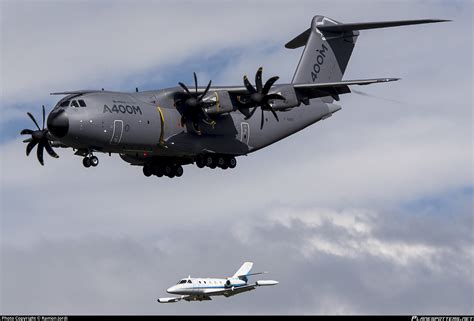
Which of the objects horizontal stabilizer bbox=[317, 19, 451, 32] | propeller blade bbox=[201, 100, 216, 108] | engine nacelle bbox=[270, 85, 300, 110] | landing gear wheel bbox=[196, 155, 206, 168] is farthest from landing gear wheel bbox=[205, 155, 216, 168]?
horizontal stabilizer bbox=[317, 19, 451, 32]

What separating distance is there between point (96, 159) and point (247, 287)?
24224 mm

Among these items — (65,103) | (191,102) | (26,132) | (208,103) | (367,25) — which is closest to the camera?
(65,103)

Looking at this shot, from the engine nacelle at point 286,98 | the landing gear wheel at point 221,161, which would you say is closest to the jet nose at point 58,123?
the landing gear wheel at point 221,161

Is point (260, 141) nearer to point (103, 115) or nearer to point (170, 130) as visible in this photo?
Result: point (170, 130)

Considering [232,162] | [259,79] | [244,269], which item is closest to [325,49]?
[259,79]

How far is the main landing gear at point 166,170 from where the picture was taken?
52125mm

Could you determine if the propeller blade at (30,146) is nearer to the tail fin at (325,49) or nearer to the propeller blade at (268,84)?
the propeller blade at (268,84)

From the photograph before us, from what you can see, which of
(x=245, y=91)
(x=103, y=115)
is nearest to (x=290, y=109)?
(x=245, y=91)

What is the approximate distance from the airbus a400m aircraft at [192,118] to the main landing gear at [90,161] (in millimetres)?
41

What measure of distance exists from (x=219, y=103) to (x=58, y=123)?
24.3ft

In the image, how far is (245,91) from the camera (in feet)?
164

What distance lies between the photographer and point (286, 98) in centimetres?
5031

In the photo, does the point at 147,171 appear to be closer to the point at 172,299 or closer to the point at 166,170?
the point at 166,170

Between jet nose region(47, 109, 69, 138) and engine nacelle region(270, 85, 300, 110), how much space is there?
9.37m
